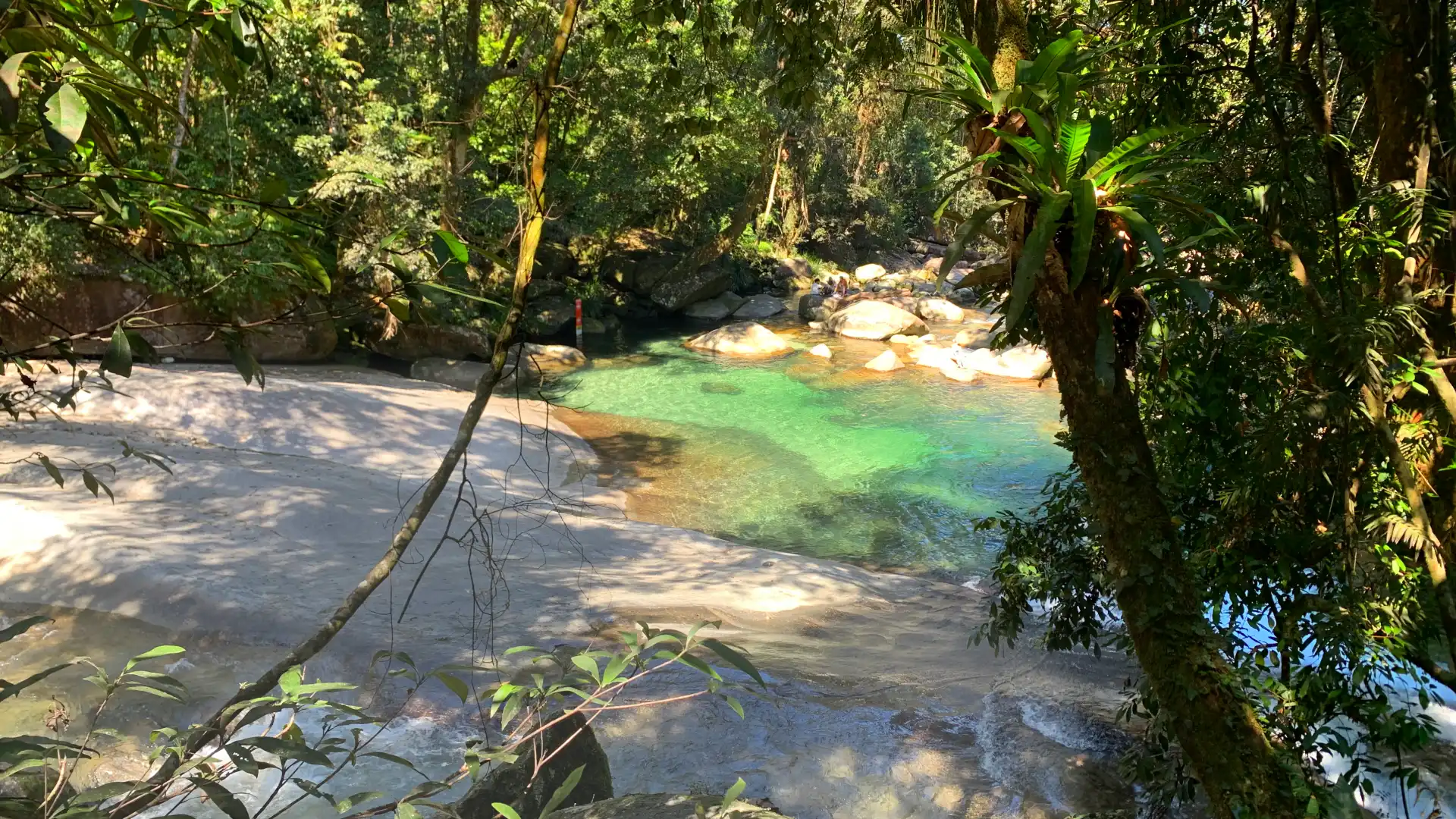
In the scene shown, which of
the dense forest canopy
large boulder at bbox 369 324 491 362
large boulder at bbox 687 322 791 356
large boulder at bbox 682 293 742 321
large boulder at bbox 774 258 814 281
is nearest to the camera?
the dense forest canopy

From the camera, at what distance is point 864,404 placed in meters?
13.8

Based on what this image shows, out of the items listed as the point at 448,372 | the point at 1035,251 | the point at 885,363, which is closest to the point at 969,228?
the point at 1035,251

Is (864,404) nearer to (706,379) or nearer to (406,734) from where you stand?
(706,379)

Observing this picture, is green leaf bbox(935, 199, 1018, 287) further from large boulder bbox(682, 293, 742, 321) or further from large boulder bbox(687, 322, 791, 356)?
large boulder bbox(682, 293, 742, 321)

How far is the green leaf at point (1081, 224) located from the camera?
5.98 ft

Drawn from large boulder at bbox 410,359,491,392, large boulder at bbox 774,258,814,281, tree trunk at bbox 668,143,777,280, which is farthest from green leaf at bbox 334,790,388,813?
large boulder at bbox 774,258,814,281

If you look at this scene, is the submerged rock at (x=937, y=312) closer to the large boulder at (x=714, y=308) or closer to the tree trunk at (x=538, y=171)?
the large boulder at (x=714, y=308)

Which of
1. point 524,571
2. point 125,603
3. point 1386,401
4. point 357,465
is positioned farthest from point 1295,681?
point 357,465

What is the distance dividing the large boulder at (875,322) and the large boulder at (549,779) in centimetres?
1647

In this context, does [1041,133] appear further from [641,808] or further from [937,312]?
[937,312]

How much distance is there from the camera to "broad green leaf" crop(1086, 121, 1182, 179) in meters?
1.88

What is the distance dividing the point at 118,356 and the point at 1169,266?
9.44ft

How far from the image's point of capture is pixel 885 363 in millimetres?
16188

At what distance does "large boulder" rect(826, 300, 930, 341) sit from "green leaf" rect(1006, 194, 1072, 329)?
674 inches
